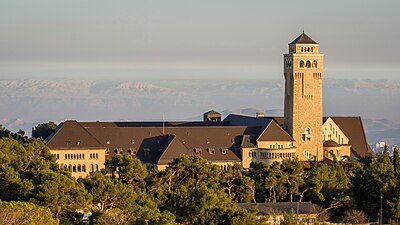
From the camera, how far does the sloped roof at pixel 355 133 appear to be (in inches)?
4562


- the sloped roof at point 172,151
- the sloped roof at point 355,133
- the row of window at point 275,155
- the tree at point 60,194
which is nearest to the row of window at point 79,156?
the sloped roof at point 172,151

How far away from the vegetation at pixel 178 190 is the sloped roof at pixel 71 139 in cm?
570

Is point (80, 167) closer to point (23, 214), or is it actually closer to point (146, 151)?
point (146, 151)

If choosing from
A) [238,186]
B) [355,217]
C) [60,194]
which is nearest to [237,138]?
[238,186]

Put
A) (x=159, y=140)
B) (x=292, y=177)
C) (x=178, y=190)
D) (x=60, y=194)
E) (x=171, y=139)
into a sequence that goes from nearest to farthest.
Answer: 1. (x=60, y=194)
2. (x=178, y=190)
3. (x=292, y=177)
4. (x=171, y=139)
5. (x=159, y=140)

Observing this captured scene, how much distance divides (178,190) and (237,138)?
119ft

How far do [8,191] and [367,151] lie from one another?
54611 millimetres

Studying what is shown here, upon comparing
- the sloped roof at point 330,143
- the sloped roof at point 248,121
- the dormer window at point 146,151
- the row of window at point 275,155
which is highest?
the sloped roof at point 248,121

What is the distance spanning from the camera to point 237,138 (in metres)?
110

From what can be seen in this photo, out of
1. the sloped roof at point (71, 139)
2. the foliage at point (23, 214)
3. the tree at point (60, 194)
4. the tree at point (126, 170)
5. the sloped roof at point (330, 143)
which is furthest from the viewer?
the sloped roof at point (330, 143)

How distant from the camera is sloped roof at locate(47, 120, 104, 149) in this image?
10394 centimetres

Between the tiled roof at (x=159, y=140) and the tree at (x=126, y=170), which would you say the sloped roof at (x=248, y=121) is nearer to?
the tiled roof at (x=159, y=140)

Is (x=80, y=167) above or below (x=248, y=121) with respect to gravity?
below

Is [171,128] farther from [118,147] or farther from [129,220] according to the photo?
[129,220]
